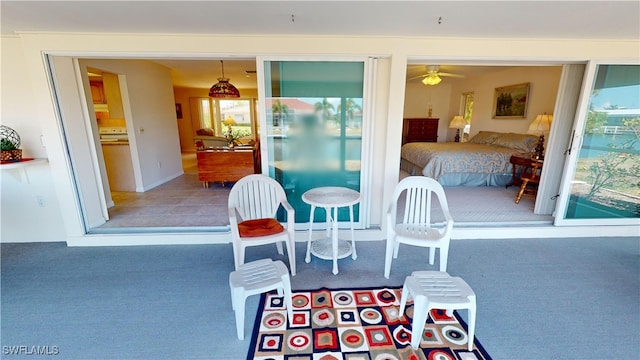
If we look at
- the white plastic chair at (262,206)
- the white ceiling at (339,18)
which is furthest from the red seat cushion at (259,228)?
the white ceiling at (339,18)

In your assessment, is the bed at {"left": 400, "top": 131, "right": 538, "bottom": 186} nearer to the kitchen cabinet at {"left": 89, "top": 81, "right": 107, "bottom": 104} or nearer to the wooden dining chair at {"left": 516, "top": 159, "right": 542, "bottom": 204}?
the wooden dining chair at {"left": 516, "top": 159, "right": 542, "bottom": 204}

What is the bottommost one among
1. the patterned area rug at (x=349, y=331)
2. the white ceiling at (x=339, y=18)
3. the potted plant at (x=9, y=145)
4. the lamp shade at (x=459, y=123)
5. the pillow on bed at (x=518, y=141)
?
the patterned area rug at (x=349, y=331)

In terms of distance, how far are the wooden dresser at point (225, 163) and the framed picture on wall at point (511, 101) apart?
205 inches

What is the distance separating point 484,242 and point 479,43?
2.03m

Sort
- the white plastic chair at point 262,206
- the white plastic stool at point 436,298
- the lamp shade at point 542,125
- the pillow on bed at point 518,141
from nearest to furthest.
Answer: the white plastic stool at point 436,298, the white plastic chair at point 262,206, the lamp shade at point 542,125, the pillow on bed at point 518,141

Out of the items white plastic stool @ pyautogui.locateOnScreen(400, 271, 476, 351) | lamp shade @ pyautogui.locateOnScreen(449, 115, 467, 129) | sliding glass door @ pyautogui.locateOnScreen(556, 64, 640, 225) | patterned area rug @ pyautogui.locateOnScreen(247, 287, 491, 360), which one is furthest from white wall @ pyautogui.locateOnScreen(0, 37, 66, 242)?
lamp shade @ pyautogui.locateOnScreen(449, 115, 467, 129)

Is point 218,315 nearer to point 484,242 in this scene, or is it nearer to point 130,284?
point 130,284

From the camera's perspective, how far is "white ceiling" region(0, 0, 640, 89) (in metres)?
1.81

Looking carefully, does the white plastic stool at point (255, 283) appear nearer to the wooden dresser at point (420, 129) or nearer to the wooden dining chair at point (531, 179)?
the wooden dining chair at point (531, 179)

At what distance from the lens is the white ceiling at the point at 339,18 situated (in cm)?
181

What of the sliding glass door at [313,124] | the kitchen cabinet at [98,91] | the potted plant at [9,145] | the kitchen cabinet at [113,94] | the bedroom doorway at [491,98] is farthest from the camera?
the kitchen cabinet at [98,91]

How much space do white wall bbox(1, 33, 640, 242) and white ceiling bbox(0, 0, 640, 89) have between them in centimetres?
9

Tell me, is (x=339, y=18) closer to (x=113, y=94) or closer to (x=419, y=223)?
(x=419, y=223)

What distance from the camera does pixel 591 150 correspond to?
2.94 meters
